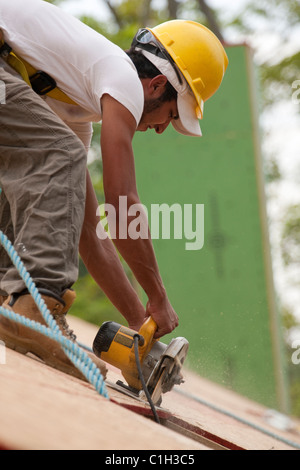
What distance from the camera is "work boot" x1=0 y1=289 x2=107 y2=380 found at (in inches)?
80.0

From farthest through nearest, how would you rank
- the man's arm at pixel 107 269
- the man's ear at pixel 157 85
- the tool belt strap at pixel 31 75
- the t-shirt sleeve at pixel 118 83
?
the man's arm at pixel 107 269 < the man's ear at pixel 157 85 < the tool belt strap at pixel 31 75 < the t-shirt sleeve at pixel 118 83

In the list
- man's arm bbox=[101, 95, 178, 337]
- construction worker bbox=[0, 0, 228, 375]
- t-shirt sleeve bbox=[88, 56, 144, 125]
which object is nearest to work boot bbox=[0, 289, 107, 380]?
construction worker bbox=[0, 0, 228, 375]

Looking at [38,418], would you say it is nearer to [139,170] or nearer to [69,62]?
[69,62]

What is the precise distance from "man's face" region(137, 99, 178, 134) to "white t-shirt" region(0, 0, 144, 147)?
336 mm

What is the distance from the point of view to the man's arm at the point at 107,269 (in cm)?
290

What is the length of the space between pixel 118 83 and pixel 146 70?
0.47 m

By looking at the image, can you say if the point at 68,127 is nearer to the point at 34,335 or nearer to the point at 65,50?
the point at 65,50

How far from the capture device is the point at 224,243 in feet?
25.0

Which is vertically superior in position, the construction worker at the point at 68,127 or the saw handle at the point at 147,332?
the construction worker at the point at 68,127

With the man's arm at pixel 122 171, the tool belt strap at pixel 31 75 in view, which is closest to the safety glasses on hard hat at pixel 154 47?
the tool belt strap at pixel 31 75

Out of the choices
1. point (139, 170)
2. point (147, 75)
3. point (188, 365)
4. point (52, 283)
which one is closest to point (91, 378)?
point (52, 283)

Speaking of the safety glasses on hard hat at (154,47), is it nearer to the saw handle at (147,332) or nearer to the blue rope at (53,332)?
the saw handle at (147,332)

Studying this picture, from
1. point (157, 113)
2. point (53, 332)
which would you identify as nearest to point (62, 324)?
point (53, 332)
